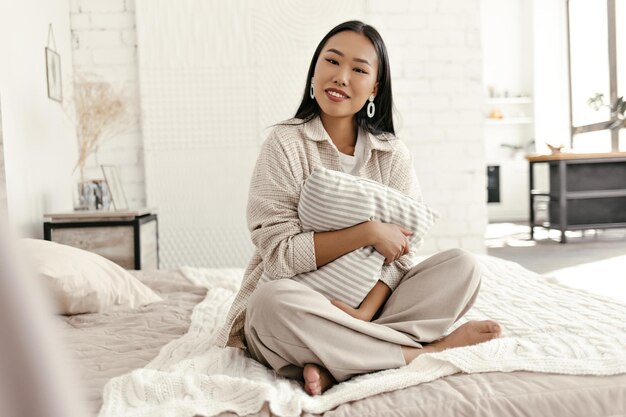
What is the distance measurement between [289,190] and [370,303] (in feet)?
1.11

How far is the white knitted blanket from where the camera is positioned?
1186mm

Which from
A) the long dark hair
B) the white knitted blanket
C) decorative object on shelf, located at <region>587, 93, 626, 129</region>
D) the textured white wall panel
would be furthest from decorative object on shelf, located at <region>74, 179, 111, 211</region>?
decorative object on shelf, located at <region>587, 93, 626, 129</region>

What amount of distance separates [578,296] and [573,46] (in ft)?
23.2

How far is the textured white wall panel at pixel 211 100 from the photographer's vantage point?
4.11 m

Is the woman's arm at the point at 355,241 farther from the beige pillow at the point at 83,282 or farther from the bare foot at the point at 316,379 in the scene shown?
the beige pillow at the point at 83,282

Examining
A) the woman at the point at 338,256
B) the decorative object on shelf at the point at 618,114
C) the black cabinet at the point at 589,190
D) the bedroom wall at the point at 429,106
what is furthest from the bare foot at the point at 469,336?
the decorative object on shelf at the point at 618,114

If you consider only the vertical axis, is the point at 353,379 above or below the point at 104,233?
below

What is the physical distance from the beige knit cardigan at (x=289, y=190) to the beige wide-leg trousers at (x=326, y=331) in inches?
5.0

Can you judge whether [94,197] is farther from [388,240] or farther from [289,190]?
[388,240]

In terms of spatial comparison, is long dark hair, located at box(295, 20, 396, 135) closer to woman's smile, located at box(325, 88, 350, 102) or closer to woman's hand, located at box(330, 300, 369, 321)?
woman's smile, located at box(325, 88, 350, 102)

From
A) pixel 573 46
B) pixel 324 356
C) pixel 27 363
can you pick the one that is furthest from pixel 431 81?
pixel 573 46

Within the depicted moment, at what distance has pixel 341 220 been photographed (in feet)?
5.07

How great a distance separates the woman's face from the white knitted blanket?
0.67 meters

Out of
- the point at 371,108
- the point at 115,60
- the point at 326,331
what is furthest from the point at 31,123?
the point at 326,331
